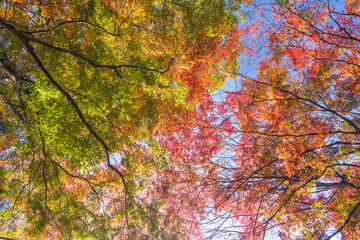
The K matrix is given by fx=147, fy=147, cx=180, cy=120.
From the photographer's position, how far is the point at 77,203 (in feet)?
27.4

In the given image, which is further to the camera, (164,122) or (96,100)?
(164,122)

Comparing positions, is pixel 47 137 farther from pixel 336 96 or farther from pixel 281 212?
pixel 336 96

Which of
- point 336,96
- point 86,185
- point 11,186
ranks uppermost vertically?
point 336,96

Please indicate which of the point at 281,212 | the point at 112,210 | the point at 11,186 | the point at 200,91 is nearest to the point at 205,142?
the point at 200,91

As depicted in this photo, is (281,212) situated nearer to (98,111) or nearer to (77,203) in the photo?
(98,111)

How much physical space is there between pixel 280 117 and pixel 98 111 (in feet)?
27.3

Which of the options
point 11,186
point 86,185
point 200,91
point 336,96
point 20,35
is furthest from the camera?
point 200,91

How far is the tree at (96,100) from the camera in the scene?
595cm

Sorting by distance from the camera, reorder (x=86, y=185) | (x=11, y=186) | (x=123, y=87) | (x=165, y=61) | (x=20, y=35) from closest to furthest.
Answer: (x=20, y=35) → (x=11, y=186) → (x=123, y=87) → (x=165, y=61) → (x=86, y=185)

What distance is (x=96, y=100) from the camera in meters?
6.65

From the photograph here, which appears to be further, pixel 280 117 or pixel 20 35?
pixel 280 117

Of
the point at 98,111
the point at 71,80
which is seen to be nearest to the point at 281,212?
the point at 98,111

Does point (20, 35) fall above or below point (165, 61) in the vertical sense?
below

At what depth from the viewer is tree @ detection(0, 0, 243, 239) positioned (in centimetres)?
595
